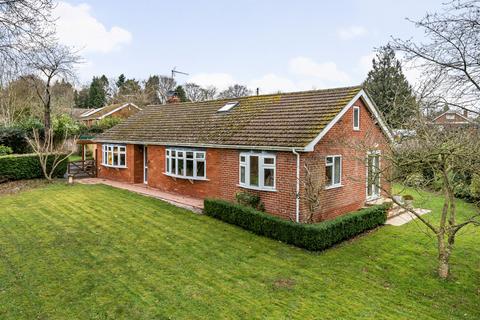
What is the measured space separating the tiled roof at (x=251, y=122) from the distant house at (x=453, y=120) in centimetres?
427

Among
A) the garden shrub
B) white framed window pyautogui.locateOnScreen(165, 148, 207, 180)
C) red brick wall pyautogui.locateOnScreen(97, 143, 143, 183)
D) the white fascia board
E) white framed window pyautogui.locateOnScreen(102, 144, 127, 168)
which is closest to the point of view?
the white fascia board

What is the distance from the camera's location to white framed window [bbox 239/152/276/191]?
1313 cm

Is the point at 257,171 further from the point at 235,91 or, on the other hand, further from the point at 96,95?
the point at 96,95

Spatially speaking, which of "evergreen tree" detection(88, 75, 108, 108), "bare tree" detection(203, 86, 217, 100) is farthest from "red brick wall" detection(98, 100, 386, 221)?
"evergreen tree" detection(88, 75, 108, 108)

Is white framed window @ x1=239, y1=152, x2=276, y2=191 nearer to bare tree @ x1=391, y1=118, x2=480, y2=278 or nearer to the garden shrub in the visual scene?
bare tree @ x1=391, y1=118, x2=480, y2=278

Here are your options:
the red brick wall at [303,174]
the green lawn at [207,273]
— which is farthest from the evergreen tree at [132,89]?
the green lawn at [207,273]

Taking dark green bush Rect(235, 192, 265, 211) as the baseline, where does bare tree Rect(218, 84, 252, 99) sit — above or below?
above

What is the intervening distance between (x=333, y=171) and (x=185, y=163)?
729cm

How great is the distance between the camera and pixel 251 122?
1538 centimetres

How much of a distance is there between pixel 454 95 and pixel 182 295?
726 centimetres

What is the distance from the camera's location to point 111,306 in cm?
712

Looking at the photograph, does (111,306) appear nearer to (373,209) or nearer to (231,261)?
(231,261)

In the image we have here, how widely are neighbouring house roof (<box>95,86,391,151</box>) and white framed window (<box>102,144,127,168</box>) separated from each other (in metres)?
0.60

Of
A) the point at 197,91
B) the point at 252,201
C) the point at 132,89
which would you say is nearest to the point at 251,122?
the point at 252,201
